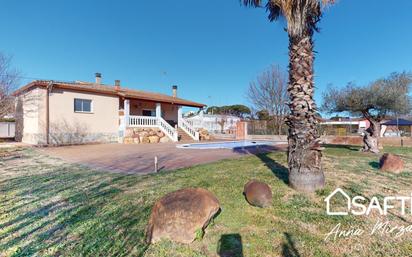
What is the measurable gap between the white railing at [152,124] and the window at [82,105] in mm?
3346

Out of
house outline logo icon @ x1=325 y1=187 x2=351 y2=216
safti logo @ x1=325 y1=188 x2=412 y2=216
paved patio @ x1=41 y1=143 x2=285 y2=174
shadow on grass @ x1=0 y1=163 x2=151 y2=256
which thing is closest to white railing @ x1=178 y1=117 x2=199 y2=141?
paved patio @ x1=41 y1=143 x2=285 y2=174

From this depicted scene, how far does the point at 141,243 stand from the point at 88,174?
5.00 metres

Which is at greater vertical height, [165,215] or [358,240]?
[165,215]

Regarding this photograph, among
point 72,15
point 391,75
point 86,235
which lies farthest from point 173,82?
point 86,235

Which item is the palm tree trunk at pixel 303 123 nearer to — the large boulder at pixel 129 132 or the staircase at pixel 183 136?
the large boulder at pixel 129 132

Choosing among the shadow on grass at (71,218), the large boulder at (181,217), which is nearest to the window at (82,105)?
the shadow on grass at (71,218)

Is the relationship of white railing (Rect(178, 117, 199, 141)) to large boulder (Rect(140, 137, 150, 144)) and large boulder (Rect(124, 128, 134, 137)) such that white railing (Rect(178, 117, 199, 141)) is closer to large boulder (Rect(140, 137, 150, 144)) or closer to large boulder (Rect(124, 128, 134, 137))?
large boulder (Rect(140, 137, 150, 144))

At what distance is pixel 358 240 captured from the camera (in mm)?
3307

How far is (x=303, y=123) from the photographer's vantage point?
5.32m

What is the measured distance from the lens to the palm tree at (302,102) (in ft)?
17.0

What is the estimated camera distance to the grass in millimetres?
3182

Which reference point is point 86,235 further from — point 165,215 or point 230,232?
point 230,232

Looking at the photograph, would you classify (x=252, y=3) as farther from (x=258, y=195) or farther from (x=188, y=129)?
(x=188, y=129)

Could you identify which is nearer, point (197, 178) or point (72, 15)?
point (197, 178)
